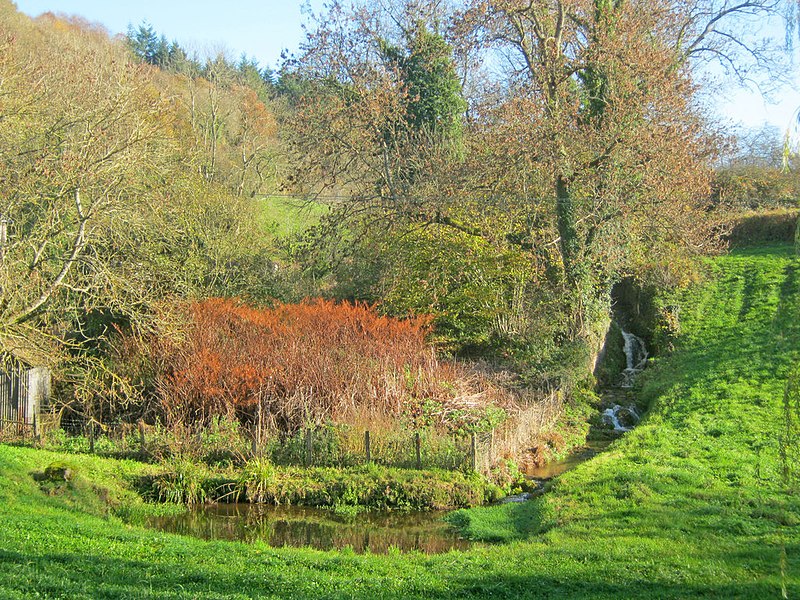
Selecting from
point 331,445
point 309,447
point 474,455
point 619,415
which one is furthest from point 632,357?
point 309,447

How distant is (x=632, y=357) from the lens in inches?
1012

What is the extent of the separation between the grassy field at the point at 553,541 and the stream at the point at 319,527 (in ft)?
2.17

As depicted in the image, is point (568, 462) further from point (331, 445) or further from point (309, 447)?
point (309, 447)

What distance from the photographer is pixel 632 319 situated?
2844cm

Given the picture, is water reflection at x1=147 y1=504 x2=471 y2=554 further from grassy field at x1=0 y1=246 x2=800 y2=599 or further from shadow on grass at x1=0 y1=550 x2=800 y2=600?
shadow on grass at x1=0 y1=550 x2=800 y2=600

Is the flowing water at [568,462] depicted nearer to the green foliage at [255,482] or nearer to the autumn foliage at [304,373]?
the autumn foliage at [304,373]

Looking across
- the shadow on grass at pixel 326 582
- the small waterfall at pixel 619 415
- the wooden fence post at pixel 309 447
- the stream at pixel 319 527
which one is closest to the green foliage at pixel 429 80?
the small waterfall at pixel 619 415

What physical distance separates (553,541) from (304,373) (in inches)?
333

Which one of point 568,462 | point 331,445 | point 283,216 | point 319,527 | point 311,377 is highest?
point 283,216

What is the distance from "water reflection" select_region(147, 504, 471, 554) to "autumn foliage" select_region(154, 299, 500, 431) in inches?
107

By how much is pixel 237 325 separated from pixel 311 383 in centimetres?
389

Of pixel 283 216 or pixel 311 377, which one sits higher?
pixel 283 216

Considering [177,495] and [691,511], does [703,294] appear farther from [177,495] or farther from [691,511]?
[177,495]

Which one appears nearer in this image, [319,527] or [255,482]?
[319,527]
